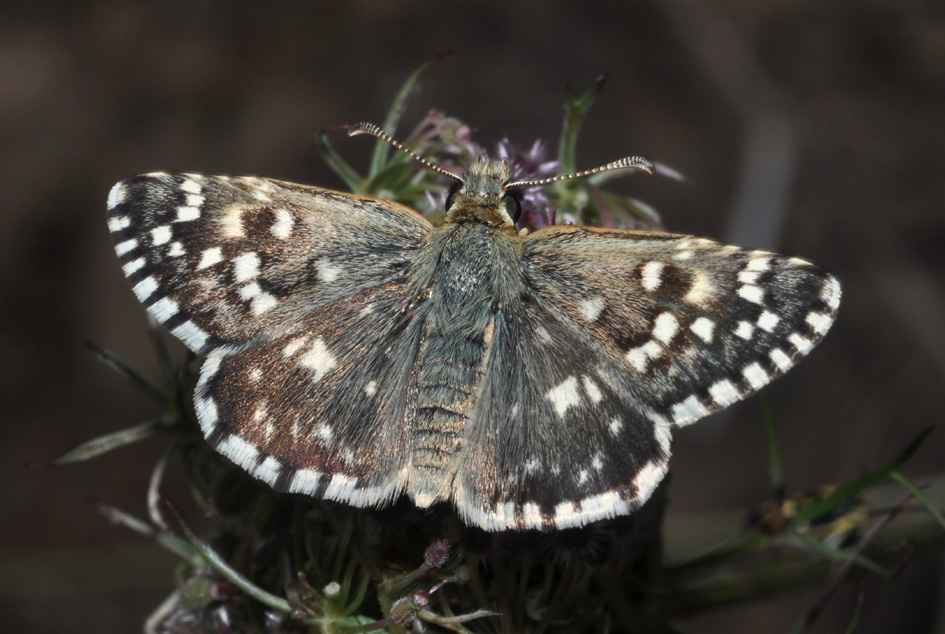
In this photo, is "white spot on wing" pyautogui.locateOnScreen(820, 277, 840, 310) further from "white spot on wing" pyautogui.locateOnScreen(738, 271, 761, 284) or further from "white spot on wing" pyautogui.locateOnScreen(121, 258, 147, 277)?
"white spot on wing" pyautogui.locateOnScreen(121, 258, 147, 277)

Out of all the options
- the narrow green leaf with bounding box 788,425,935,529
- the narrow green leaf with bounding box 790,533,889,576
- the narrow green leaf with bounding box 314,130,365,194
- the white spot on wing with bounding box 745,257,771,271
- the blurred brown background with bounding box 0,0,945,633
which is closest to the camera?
the white spot on wing with bounding box 745,257,771,271

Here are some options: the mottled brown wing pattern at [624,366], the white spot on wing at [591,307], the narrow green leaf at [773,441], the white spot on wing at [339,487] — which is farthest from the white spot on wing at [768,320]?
the white spot on wing at [339,487]

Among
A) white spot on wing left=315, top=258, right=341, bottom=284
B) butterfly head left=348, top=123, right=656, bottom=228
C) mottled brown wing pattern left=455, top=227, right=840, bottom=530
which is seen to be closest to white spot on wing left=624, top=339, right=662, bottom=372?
mottled brown wing pattern left=455, top=227, right=840, bottom=530

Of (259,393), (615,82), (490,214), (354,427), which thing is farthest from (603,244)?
(615,82)

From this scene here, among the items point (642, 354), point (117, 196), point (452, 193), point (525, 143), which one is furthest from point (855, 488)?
point (525, 143)

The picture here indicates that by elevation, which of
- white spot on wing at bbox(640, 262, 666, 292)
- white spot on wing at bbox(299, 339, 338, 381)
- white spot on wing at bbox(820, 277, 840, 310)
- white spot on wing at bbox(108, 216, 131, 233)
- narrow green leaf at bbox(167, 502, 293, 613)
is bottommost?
narrow green leaf at bbox(167, 502, 293, 613)

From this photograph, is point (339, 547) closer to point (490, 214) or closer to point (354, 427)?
point (354, 427)
